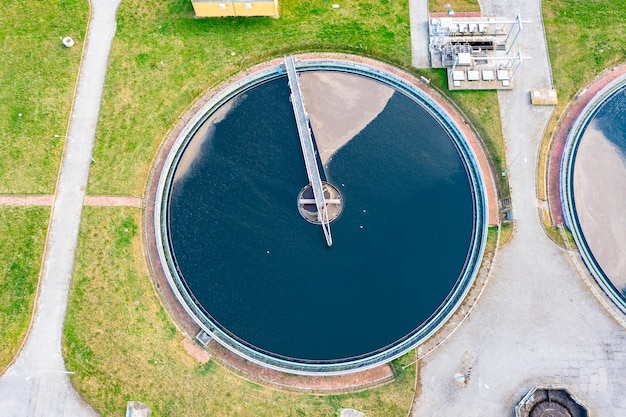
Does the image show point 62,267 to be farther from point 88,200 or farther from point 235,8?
point 235,8

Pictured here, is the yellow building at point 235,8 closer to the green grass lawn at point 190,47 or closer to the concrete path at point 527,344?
the green grass lawn at point 190,47

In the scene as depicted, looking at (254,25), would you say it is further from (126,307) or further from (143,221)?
(126,307)

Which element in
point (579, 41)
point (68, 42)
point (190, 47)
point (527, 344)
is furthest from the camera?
point (190, 47)

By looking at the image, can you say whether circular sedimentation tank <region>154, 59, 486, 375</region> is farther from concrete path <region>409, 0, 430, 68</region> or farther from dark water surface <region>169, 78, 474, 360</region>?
concrete path <region>409, 0, 430, 68</region>

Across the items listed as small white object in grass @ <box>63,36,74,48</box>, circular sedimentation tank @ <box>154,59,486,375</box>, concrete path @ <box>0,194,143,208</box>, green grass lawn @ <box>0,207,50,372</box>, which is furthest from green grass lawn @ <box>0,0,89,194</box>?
circular sedimentation tank @ <box>154,59,486,375</box>

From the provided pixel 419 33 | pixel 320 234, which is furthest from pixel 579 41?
pixel 320 234
